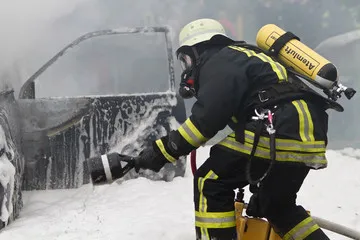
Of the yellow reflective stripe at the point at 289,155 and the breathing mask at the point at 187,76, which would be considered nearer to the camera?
the yellow reflective stripe at the point at 289,155

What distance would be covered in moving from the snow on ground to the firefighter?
0.92m

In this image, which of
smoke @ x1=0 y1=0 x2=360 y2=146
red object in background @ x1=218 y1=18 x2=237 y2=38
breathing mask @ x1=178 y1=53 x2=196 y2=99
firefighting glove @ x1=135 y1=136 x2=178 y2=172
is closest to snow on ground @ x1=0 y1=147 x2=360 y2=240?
firefighting glove @ x1=135 y1=136 x2=178 y2=172

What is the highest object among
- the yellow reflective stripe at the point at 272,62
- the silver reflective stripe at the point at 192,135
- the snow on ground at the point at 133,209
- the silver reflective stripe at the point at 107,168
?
the yellow reflective stripe at the point at 272,62

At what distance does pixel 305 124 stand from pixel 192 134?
526mm

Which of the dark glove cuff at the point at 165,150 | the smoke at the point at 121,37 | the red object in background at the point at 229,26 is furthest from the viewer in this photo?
the red object in background at the point at 229,26

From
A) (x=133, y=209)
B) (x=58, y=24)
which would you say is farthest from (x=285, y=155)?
(x=58, y=24)

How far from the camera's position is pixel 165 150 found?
2459 millimetres

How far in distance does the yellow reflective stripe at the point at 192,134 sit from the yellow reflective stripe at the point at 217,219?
0.34 metres

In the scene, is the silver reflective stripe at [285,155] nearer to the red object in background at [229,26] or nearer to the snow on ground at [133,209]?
the snow on ground at [133,209]

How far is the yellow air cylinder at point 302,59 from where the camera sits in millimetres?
2457

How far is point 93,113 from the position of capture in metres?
4.69

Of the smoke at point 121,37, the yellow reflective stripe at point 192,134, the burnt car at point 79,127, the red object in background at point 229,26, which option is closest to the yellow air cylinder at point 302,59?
the yellow reflective stripe at point 192,134

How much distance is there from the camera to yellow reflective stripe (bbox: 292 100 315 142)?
7.74 feet

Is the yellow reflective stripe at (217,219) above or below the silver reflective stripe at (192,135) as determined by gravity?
below
